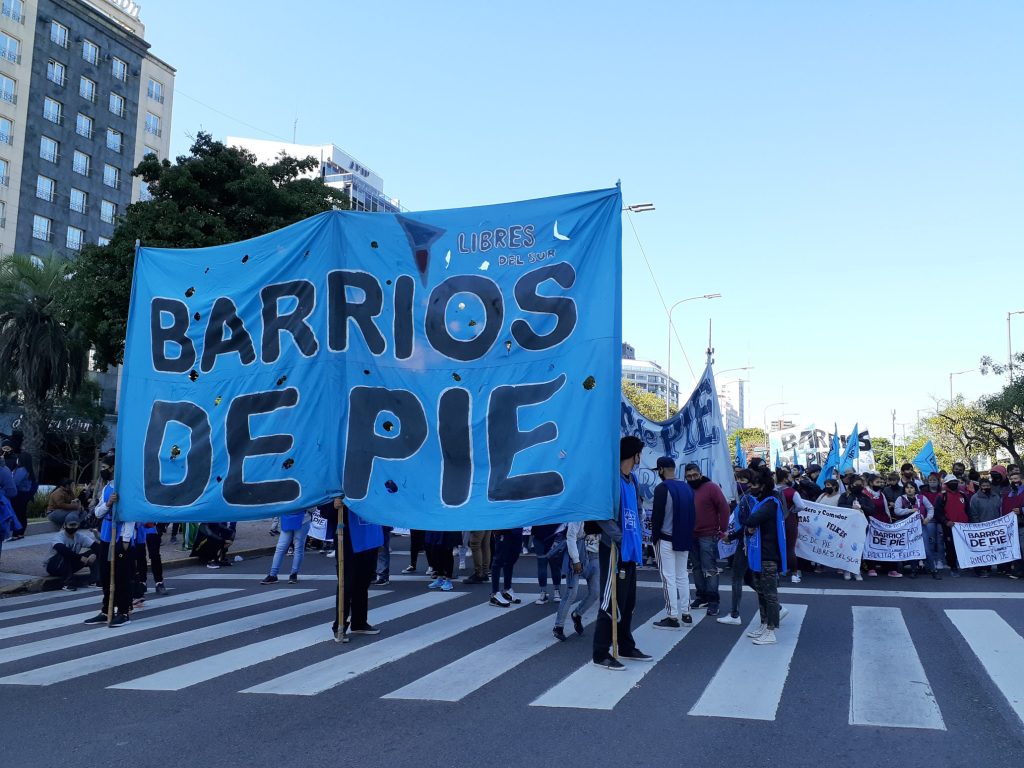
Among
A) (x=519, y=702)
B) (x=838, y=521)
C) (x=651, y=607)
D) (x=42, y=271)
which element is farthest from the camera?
(x=42, y=271)

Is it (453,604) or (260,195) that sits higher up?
(260,195)

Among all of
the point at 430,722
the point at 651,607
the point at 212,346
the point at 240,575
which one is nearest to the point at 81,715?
the point at 430,722

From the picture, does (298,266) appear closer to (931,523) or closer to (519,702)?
(519,702)

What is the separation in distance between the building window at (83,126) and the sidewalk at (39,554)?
37.1 m

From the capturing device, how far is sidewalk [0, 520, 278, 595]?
12664mm

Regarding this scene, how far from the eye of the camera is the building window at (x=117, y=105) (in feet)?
173

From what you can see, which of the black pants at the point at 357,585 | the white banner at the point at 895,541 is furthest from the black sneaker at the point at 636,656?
the white banner at the point at 895,541

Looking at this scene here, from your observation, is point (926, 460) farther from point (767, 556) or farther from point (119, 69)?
point (119, 69)

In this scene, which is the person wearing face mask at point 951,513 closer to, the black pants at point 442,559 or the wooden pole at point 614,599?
the black pants at point 442,559

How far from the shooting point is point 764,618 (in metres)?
8.23

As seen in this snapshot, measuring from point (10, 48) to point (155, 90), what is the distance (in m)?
11.2

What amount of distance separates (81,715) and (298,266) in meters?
4.18

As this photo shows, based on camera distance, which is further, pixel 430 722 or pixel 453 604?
pixel 453 604

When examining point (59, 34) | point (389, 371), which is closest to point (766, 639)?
point (389, 371)
